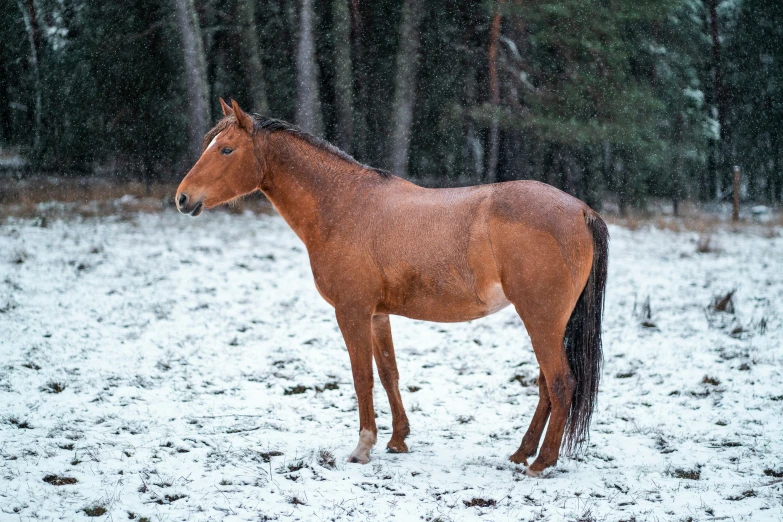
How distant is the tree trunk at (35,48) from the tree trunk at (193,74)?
16.4 feet

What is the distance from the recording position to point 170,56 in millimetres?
16859

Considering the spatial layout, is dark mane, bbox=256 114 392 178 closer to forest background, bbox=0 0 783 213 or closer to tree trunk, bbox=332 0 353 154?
forest background, bbox=0 0 783 213

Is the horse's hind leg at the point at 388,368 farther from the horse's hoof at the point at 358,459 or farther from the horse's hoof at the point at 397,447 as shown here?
the horse's hoof at the point at 358,459

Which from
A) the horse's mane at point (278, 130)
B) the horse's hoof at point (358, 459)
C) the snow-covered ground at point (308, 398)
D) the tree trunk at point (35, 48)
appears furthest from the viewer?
the tree trunk at point (35, 48)

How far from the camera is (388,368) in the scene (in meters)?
5.59

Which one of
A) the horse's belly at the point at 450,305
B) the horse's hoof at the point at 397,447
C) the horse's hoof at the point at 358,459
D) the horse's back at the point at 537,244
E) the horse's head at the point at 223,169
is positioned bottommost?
the horse's hoof at the point at 397,447

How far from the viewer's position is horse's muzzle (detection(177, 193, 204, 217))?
5152 mm

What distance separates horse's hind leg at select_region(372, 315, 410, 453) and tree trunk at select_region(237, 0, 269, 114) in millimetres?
11556

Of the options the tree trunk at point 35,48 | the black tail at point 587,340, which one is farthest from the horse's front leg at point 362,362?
the tree trunk at point 35,48

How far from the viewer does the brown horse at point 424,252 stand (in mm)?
4781

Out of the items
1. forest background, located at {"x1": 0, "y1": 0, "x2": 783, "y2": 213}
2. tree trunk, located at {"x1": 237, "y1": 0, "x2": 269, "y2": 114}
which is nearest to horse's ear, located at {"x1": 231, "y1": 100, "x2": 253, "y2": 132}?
forest background, located at {"x1": 0, "y1": 0, "x2": 783, "y2": 213}

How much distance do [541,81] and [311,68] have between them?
565 cm

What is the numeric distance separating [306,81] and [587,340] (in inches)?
469

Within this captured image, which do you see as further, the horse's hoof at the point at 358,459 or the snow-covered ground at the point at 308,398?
the horse's hoof at the point at 358,459
